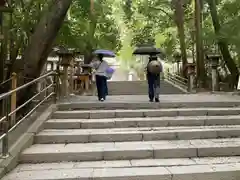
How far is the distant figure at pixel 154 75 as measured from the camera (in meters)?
9.27

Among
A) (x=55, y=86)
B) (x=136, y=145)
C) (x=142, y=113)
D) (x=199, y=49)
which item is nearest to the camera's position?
(x=136, y=145)

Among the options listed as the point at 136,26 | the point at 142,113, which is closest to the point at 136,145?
the point at 142,113

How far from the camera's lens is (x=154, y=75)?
946 centimetres

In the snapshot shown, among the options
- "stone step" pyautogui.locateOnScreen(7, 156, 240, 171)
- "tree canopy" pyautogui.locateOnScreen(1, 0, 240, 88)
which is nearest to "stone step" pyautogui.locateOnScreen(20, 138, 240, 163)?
"stone step" pyautogui.locateOnScreen(7, 156, 240, 171)

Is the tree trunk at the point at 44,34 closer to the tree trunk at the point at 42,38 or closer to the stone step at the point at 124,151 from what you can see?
the tree trunk at the point at 42,38

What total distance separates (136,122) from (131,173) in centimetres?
254

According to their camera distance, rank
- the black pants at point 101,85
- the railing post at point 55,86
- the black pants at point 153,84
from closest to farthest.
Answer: the railing post at point 55,86 < the black pants at point 153,84 < the black pants at point 101,85

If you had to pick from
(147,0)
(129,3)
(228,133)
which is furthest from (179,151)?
(129,3)

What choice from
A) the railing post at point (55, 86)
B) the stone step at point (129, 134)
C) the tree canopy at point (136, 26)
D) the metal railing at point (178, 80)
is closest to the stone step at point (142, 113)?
the stone step at point (129, 134)

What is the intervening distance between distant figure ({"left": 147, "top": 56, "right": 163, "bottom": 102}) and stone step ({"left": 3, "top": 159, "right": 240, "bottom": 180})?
425 centimetres

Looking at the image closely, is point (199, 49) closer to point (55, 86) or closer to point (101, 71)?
point (101, 71)

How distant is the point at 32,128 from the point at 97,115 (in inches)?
69.6

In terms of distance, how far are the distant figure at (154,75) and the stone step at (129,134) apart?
7.99 feet

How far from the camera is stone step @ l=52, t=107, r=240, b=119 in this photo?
26.3 feet
